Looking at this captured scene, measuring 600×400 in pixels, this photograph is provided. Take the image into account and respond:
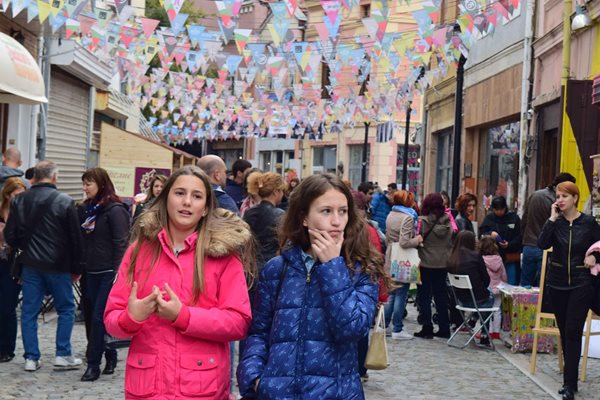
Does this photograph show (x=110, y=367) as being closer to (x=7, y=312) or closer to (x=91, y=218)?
(x=7, y=312)

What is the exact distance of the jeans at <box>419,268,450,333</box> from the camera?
13203 millimetres

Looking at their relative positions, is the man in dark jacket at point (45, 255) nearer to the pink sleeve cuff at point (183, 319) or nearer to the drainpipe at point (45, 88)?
the pink sleeve cuff at point (183, 319)

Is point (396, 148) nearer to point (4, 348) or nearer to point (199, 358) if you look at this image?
point (4, 348)

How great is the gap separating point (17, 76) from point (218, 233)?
27.4ft

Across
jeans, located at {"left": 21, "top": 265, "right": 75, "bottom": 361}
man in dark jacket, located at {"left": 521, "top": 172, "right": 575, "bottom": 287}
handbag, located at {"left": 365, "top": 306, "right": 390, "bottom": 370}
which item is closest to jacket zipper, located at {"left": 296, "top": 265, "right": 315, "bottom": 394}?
handbag, located at {"left": 365, "top": 306, "right": 390, "bottom": 370}

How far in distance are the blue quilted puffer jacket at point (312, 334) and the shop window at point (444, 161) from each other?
84.6 feet

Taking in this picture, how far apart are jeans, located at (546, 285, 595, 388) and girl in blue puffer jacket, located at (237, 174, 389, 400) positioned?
5213 mm

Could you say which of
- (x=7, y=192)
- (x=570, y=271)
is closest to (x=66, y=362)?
(x=7, y=192)

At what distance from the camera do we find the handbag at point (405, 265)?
13.0m

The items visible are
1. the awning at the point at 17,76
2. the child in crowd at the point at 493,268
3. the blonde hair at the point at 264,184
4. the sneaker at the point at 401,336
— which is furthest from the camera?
the sneaker at the point at 401,336

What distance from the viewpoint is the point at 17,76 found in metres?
12.0

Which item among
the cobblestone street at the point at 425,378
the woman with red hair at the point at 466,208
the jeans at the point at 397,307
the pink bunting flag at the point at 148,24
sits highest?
the pink bunting flag at the point at 148,24

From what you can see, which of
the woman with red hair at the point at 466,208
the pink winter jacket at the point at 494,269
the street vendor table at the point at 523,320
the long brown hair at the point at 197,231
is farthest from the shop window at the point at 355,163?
the long brown hair at the point at 197,231

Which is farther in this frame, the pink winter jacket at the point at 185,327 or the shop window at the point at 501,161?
the shop window at the point at 501,161
